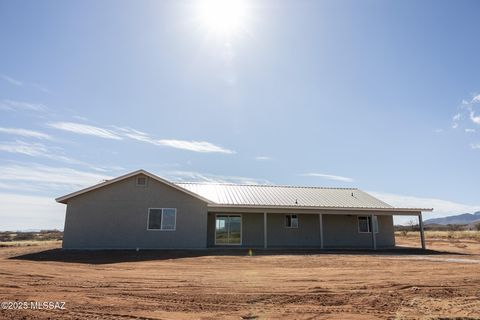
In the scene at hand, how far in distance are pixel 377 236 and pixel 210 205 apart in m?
11.8

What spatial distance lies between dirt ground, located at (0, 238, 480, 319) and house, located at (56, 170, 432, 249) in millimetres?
7037

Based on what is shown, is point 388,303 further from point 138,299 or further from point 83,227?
point 83,227

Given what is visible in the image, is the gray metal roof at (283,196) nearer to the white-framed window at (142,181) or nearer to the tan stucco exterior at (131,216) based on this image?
the tan stucco exterior at (131,216)

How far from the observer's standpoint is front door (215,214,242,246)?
21.3 m

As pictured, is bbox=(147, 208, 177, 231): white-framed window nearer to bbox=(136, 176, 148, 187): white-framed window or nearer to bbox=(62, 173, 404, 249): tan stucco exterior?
bbox=(62, 173, 404, 249): tan stucco exterior

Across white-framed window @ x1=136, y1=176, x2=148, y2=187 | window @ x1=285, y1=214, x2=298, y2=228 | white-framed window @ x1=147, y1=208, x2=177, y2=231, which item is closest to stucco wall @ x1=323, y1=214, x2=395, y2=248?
window @ x1=285, y1=214, x2=298, y2=228

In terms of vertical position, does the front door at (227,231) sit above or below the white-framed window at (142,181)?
below

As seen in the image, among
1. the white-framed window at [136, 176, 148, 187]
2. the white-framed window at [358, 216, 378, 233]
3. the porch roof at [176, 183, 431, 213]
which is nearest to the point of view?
the white-framed window at [136, 176, 148, 187]

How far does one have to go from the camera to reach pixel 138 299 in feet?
22.4

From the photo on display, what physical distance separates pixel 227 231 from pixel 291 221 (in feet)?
13.5

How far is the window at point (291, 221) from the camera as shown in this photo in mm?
22297

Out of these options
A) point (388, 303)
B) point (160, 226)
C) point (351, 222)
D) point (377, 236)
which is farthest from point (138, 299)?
point (377, 236)

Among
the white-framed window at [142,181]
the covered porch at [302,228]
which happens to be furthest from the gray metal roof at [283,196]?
the white-framed window at [142,181]

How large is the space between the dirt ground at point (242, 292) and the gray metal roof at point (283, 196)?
369 inches
